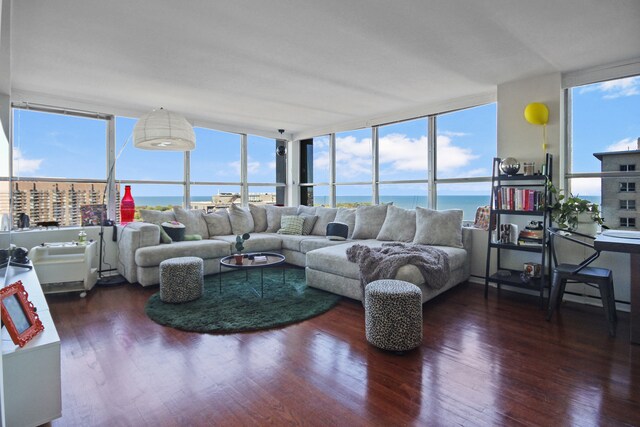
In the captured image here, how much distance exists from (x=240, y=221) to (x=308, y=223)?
109cm

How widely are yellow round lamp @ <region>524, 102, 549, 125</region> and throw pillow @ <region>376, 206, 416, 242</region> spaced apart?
168 centimetres

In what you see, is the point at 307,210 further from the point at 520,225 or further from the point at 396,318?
the point at 396,318

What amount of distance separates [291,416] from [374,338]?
0.89m

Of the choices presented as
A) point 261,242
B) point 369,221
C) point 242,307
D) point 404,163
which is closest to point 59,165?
point 261,242

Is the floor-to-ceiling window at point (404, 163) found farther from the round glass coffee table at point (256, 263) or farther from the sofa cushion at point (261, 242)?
the round glass coffee table at point (256, 263)

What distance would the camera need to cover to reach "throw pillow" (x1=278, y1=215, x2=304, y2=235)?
5.23 metres

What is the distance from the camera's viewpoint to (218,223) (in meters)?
5.07

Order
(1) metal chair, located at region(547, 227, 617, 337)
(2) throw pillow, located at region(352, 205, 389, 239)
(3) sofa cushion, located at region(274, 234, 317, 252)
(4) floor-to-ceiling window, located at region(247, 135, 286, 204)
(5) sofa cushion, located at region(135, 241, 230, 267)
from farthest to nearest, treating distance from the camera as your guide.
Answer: (4) floor-to-ceiling window, located at region(247, 135, 286, 204) < (3) sofa cushion, located at region(274, 234, 317, 252) < (2) throw pillow, located at region(352, 205, 389, 239) < (5) sofa cushion, located at region(135, 241, 230, 267) < (1) metal chair, located at region(547, 227, 617, 337)

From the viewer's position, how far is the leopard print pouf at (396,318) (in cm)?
224

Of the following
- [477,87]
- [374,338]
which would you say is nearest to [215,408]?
[374,338]

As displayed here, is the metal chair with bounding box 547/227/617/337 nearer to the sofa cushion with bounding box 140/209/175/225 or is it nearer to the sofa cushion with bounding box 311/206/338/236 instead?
the sofa cushion with bounding box 311/206/338/236

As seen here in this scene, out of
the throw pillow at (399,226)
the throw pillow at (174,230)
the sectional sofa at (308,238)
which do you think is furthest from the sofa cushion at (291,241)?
the throw pillow at (174,230)

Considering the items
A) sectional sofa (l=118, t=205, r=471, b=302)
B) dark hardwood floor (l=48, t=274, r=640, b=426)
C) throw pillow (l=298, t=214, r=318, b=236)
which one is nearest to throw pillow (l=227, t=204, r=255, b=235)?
sectional sofa (l=118, t=205, r=471, b=302)

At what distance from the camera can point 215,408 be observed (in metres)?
1.67
